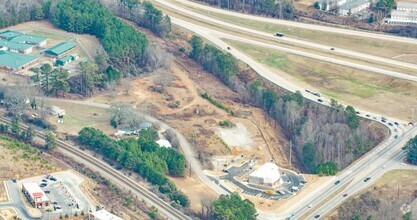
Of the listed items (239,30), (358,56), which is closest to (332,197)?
(358,56)

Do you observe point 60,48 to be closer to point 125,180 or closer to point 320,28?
point 125,180

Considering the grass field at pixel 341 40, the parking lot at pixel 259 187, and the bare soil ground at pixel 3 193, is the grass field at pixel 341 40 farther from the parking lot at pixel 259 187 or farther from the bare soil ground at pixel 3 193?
the bare soil ground at pixel 3 193

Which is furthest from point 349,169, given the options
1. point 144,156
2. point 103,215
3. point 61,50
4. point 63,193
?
point 61,50

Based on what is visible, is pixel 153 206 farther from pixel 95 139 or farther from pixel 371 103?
pixel 371 103

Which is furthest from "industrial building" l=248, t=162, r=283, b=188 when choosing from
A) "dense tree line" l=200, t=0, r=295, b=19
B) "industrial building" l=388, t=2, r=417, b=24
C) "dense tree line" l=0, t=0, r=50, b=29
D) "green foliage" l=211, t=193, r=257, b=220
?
"dense tree line" l=200, t=0, r=295, b=19

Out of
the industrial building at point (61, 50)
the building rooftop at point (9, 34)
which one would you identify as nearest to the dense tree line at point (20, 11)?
the building rooftop at point (9, 34)
